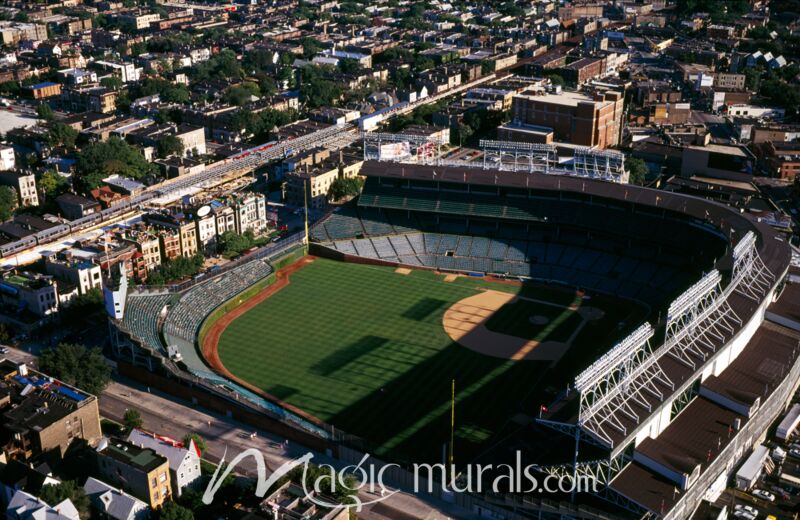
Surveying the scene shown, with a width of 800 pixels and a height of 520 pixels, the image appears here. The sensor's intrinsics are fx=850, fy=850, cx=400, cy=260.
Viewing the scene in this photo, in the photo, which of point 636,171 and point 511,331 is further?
point 636,171

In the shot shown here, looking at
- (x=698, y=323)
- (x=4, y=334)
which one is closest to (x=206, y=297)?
(x=4, y=334)

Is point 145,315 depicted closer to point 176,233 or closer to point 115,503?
point 176,233

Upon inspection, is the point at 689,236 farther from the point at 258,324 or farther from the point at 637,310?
the point at 258,324

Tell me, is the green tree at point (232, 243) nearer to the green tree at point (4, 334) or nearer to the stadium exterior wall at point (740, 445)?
the green tree at point (4, 334)

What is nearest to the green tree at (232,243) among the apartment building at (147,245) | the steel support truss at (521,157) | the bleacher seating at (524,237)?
the apartment building at (147,245)

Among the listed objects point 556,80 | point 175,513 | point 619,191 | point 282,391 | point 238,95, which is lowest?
point 282,391

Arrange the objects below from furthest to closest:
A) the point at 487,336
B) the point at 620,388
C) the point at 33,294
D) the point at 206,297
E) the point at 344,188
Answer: the point at 344,188
the point at 206,297
the point at 487,336
the point at 33,294
the point at 620,388

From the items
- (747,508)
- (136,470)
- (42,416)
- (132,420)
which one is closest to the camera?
(136,470)
